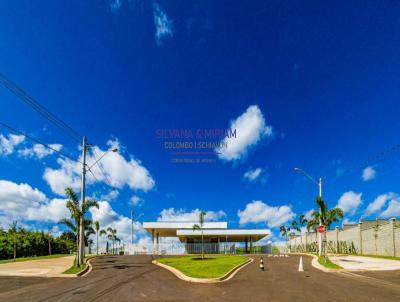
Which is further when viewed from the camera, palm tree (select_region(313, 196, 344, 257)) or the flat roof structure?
the flat roof structure

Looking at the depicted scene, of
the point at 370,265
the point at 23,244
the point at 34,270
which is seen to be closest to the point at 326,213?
the point at 370,265

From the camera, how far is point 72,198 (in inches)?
1211

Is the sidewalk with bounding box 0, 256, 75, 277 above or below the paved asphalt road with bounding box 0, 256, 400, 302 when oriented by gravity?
below

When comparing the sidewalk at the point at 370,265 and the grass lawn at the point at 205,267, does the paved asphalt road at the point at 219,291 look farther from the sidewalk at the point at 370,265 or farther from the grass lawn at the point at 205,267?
the sidewalk at the point at 370,265

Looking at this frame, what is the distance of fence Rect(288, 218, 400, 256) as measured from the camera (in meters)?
41.6

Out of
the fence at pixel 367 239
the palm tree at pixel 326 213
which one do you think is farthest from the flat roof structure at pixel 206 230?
the palm tree at pixel 326 213

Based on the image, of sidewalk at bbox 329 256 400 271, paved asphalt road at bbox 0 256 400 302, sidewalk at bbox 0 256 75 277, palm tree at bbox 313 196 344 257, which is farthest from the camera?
palm tree at bbox 313 196 344 257

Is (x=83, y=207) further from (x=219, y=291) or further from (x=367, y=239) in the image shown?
(x=367, y=239)

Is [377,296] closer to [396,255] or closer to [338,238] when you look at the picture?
[396,255]

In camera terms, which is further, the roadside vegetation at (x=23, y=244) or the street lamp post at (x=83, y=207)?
the roadside vegetation at (x=23, y=244)

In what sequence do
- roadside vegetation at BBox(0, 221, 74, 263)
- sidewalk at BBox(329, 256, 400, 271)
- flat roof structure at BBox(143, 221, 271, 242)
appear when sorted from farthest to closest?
1. flat roof structure at BBox(143, 221, 271, 242)
2. roadside vegetation at BBox(0, 221, 74, 263)
3. sidewalk at BBox(329, 256, 400, 271)

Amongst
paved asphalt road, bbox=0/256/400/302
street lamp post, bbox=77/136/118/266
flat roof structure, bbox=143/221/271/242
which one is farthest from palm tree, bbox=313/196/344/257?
flat roof structure, bbox=143/221/271/242

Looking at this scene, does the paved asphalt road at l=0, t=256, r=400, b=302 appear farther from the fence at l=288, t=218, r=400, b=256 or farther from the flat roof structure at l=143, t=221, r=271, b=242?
the flat roof structure at l=143, t=221, r=271, b=242

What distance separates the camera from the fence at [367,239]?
4159 centimetres
